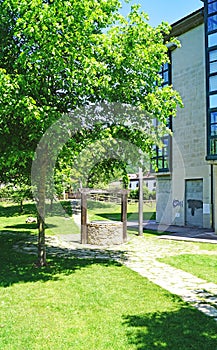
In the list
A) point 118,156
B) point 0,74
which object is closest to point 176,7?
point 118,156

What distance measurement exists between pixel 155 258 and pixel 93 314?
5473mm

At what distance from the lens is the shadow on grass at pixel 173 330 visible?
4.85 metres

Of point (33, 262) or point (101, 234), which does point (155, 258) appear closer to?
point (101, 234)

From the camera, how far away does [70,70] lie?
7574 mm

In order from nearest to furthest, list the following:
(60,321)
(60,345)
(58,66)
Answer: (60,345) → (60,321) → (58,66)

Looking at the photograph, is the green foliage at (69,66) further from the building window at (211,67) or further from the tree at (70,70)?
→ the building window at (211,67)

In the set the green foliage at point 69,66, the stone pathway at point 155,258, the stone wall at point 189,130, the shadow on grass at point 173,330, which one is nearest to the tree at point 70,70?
the green foliage at point 69,66

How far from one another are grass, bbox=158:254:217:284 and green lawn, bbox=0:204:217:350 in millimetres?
1612

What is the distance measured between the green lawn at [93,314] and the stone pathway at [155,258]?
35 centimetres

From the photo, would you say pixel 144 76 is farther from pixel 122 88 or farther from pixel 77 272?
pixel 77 272

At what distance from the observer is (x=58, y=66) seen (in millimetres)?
7387

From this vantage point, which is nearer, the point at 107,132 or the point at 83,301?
the point at 83,301

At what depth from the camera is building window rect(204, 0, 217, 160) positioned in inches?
691

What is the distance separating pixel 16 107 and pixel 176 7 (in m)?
8.94
